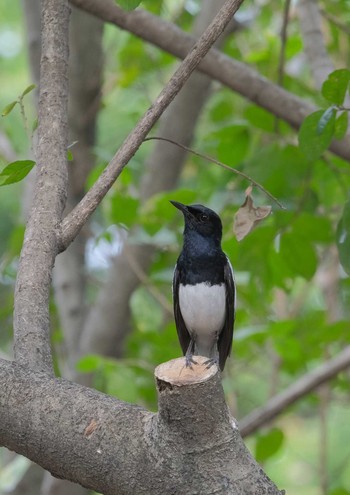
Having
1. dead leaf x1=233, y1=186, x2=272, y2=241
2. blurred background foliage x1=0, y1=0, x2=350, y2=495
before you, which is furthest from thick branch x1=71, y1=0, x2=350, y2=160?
dead leaf x1=233, y1=186, x2=272, y2=241

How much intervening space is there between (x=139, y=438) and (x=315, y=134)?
4.09 ft

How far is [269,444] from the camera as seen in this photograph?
161 inches

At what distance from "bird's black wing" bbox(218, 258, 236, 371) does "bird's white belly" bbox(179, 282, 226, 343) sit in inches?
0.8

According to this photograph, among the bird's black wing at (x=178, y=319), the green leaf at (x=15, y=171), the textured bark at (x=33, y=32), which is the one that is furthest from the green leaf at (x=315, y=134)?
the textured bark at (x=33, y=32)

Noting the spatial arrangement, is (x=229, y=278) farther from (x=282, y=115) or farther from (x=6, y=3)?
(x=6, y=3)

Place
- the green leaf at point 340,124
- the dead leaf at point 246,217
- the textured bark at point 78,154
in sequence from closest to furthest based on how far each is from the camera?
the dead leaf at point 246,217 < the green leaf at point 340,124 < the textured bark at point 78,154

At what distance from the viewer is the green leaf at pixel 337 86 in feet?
8.35

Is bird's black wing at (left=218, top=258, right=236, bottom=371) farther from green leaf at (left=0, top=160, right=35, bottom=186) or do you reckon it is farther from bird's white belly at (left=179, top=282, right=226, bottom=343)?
green leaf at (left=0, top=160, right=35, bottom=186)

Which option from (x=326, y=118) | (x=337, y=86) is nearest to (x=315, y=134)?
(x=326, y=118)

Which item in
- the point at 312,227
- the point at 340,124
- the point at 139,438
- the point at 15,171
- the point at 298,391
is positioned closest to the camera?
the point at 139,438

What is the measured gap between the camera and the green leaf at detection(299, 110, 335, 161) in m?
2.62

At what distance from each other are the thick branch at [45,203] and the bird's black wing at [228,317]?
141 cm

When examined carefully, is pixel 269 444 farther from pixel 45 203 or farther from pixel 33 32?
pixel 33 32

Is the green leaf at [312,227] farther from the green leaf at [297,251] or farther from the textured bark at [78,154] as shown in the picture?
the textured bark at [78,154]
